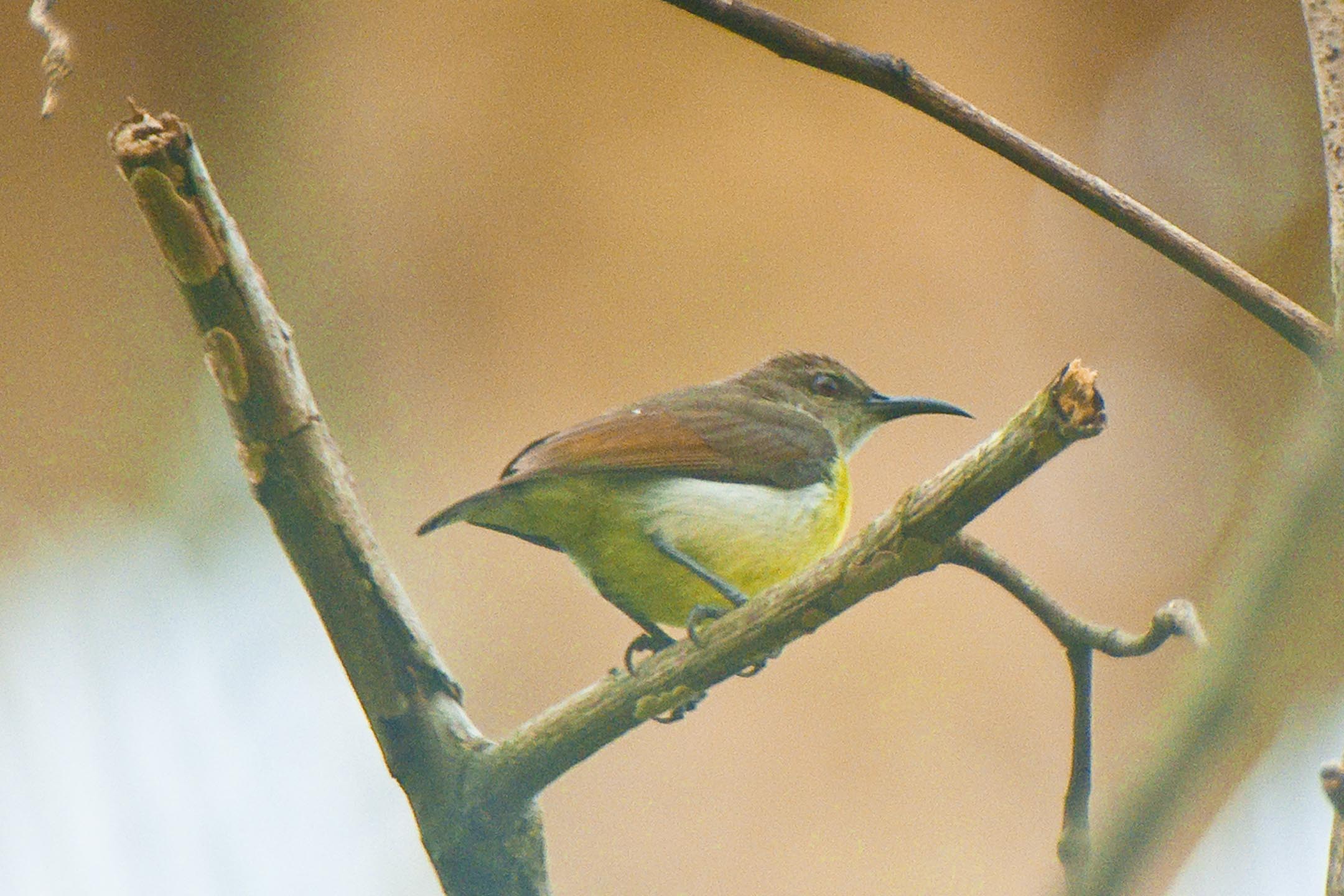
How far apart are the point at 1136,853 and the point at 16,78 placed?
525cm

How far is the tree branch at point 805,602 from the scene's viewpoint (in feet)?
3.89

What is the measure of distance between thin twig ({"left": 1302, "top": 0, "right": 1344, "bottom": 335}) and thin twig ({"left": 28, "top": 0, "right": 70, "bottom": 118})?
1.40 meters

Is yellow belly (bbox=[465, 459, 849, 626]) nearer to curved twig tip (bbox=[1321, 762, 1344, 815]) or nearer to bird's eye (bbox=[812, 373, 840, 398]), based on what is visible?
bird's eye (bbox=[812, 373, 840, 398])

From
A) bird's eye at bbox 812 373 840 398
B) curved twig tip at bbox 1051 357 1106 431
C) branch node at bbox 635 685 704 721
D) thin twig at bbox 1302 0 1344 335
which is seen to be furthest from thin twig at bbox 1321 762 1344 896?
bird's eye at bbox 812 373 840 398

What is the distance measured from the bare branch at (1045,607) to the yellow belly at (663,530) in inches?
38.7

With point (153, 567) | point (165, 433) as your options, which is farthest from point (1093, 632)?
point (165, 433)

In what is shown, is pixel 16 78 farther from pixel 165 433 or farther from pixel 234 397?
pixel 234 397

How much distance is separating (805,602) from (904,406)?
160cm

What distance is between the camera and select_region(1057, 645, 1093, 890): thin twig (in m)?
1.18

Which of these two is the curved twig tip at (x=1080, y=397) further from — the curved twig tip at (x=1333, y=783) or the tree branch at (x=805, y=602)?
the curved twig tip at (x=1333, y=783)

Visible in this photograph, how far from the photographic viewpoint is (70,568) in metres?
4.75

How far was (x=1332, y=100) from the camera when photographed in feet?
4.28

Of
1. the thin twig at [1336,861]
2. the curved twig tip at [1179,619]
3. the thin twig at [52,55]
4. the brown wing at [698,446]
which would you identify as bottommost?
the thin twig at [1336,861]

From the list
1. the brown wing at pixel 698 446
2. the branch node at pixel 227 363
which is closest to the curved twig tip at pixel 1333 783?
the branch node at pixel 227 363
